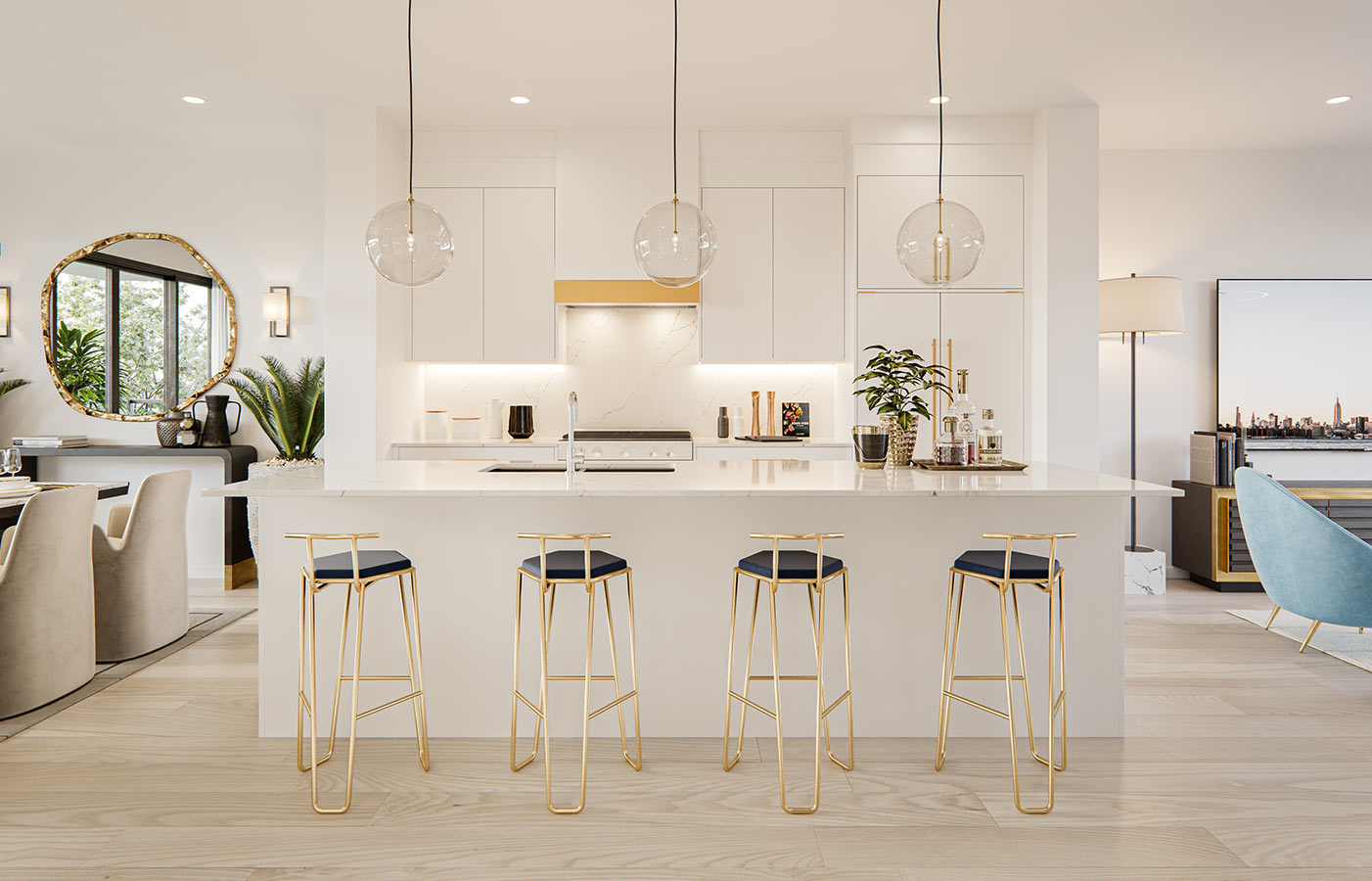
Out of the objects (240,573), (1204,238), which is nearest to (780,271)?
(1204,238)

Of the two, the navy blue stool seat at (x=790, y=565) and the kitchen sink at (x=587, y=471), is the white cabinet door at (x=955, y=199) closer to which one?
the kitchen sink at (x=587, y=471)

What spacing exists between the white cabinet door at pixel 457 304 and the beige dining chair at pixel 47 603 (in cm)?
216

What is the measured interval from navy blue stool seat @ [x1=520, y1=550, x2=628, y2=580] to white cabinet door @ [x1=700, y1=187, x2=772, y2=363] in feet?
9.23

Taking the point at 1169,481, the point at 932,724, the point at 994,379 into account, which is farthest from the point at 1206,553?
the point at 932,724

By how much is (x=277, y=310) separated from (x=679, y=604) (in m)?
3.91

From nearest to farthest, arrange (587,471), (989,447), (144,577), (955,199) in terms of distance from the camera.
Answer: (989,447) < (587,471) < (144,577) < (955,199)

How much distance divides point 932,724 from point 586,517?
146 centimetres

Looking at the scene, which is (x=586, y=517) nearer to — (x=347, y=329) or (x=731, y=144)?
(x=347, y=329)

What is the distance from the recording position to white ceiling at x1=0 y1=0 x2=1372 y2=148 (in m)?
3.66

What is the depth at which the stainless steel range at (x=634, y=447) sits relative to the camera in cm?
506

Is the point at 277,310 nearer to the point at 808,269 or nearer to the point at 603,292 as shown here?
the point at 603,292

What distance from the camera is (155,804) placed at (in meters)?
2.52

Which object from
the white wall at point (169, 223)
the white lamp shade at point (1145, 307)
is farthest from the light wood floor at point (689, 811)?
the white wall at point (169, 223)

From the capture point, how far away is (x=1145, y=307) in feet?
17.1
